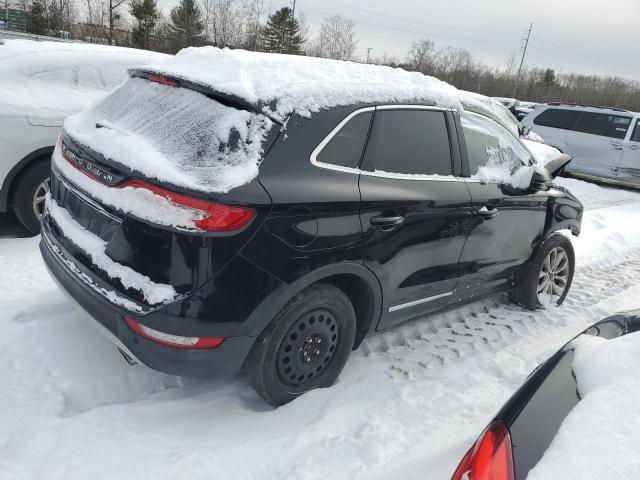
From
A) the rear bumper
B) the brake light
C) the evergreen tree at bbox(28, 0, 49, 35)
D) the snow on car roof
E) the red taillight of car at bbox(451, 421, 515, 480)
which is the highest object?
the evergreen tree at bbox(28, 0, 49, 35)

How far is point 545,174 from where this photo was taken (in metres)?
→ 4.08

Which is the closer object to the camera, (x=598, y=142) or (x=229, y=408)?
(x=229, y=408)

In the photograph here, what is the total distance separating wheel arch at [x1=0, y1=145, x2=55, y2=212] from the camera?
4402mm

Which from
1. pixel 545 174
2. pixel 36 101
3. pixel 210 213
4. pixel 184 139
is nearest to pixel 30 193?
pixel 36 101

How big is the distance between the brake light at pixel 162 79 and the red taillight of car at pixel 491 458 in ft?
7.47

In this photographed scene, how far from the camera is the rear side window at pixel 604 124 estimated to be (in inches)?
499

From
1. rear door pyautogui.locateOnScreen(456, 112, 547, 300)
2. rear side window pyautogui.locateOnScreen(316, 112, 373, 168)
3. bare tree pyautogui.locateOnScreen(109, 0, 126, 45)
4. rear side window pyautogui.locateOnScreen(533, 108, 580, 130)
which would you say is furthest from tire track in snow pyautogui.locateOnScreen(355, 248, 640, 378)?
bare tree pyautogui.locateOnScreen(109, 0, 126, 45)

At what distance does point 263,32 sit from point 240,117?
4186cm

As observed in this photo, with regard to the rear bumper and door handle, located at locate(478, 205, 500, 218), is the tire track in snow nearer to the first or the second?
door handle, located at locate(478, 205, 500, 218)

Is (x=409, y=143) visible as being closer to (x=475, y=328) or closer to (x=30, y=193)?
(x=475, y=328)

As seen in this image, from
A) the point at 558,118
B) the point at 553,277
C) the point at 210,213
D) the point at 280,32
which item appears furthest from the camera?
the point at 280,32

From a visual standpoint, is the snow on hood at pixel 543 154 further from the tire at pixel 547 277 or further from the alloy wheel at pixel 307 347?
the alloy wheel at pixel 307 347

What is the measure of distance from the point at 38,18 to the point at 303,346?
38.7 metres

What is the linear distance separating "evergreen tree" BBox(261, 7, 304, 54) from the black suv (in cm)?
4113
